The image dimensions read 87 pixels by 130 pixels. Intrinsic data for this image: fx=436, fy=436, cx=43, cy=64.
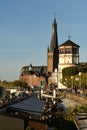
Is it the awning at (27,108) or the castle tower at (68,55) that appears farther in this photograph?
the castle tower at (68,55)

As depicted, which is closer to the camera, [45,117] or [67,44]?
[45,117]

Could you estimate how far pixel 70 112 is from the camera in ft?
90.0

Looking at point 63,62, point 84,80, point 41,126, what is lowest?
point 41,126

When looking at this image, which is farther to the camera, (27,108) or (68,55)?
(68,55)

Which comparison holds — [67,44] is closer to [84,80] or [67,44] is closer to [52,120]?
[84,80]

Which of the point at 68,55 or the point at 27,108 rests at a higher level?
the point at 68,55

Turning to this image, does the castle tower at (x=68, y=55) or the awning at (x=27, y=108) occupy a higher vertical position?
the castle tower at (x=68, y=55)

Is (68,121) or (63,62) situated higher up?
(63,62)

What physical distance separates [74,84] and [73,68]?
93.6ft

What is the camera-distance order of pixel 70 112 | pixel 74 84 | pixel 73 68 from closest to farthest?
pixel 70 112 < pixel 74 84 < pixel 73 68

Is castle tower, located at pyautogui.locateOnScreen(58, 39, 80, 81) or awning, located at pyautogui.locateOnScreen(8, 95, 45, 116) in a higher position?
castle tower, located at pyautogui.locateOnScreen(58, 39, 80, 81)

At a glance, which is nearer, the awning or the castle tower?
the awning

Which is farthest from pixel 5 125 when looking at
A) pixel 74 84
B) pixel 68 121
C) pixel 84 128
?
pixel 74 84

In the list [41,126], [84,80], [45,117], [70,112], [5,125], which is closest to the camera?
[5,125]
